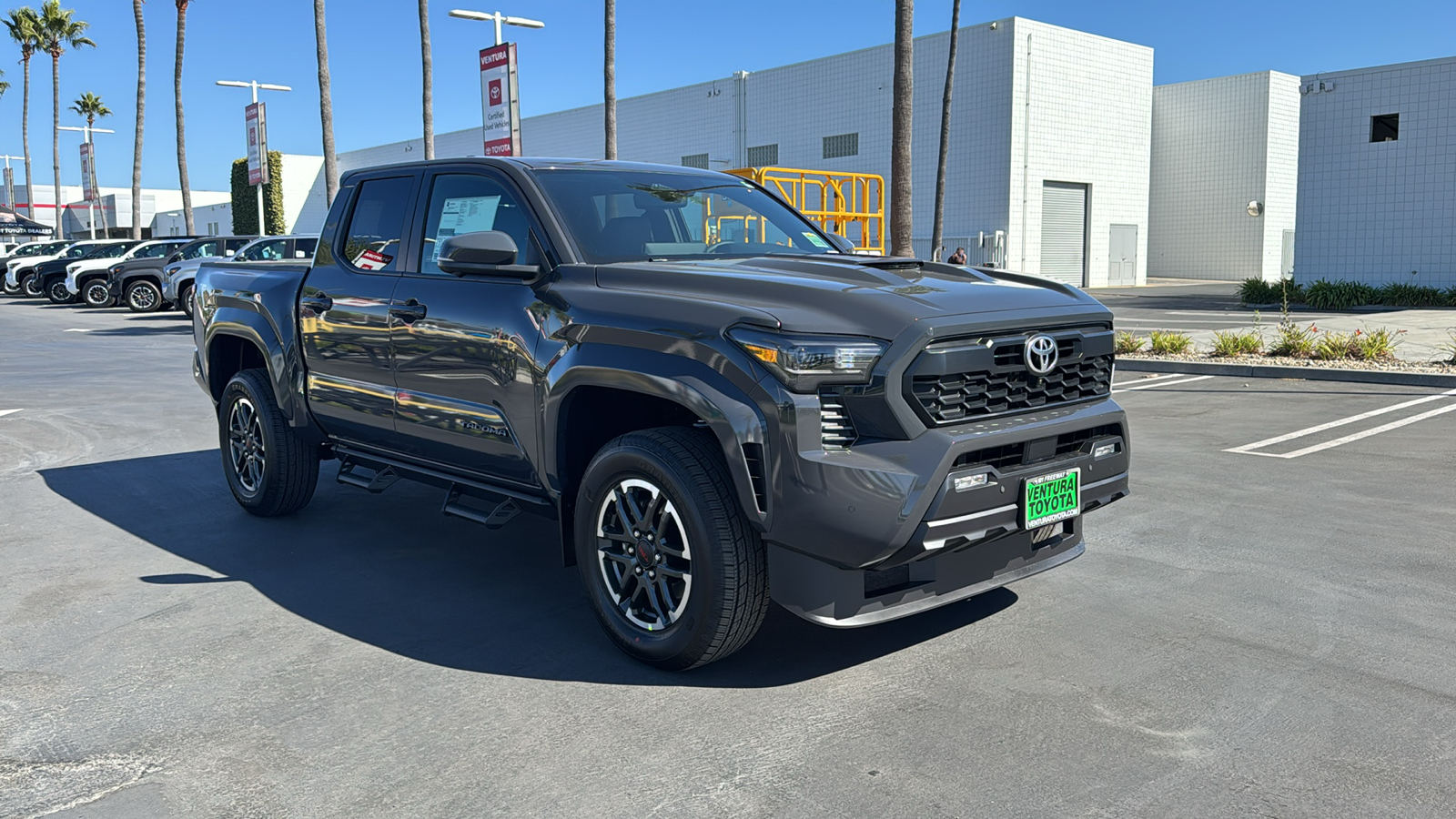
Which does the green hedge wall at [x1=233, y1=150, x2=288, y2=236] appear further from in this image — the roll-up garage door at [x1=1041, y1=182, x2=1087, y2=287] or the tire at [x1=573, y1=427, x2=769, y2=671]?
the tire at [x1=573, y1=427, x2=769, y2=671]

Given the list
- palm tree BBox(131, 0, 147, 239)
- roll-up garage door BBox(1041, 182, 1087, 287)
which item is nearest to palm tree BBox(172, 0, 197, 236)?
palm tree BBox(131, 0, 147, 239)

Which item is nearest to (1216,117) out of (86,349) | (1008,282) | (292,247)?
(292,247)

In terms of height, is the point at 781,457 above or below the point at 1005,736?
above

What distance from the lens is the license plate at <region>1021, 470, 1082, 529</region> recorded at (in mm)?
4027

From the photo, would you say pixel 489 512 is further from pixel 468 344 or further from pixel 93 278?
pixel 93 278

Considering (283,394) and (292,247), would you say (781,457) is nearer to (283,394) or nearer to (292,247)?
(283,394)

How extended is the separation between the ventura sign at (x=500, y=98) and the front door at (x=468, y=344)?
1388 cm

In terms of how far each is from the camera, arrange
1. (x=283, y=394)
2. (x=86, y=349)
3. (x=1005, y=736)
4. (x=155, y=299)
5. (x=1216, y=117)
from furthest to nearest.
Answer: (x=1216, y=117), (x=155, y=299), (x=86, y=349), (x=283, y=394), (x=1005, y=736)

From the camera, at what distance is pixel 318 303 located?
6.01 metres

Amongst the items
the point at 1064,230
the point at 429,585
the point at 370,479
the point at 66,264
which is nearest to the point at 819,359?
the point at 429,585

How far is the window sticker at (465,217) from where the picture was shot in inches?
207

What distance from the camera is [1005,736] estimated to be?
3693 mm

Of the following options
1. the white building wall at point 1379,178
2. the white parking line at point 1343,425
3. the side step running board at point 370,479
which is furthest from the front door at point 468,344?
the white building wall at point 1379,178

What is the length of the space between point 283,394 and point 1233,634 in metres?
4.85
